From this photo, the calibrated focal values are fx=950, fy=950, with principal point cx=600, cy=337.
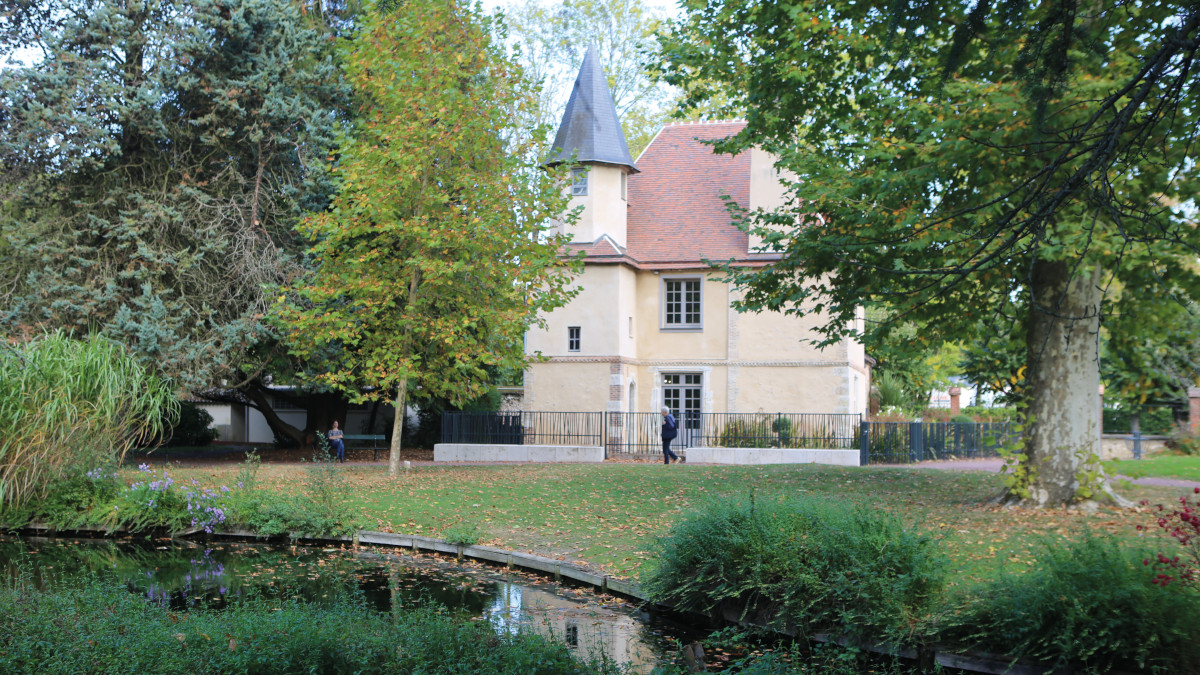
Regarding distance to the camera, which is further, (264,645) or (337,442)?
(337,442)

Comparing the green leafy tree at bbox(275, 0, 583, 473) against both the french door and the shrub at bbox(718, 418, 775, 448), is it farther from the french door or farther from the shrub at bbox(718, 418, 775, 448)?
the french door

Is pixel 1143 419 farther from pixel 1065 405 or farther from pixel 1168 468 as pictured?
pixel 1065 405

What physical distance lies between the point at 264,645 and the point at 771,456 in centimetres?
1991

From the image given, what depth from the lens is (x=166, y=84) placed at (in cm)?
2262

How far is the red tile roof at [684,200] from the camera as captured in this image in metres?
30.9

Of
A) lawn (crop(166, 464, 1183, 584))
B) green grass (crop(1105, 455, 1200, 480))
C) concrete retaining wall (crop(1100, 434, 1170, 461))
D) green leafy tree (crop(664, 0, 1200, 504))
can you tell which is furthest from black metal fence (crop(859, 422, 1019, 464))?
green leafy tree (crop(664, 0, 1200, 504))

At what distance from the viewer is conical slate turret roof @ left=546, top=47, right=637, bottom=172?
30.1 meters

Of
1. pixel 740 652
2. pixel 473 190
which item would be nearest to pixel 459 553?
pixel 740 652

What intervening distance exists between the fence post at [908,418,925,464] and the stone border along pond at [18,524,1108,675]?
637 inches

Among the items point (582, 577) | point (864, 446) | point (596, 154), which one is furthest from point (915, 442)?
point (582, 577)

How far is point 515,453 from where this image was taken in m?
26.4

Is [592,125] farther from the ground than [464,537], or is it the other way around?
[592,125]

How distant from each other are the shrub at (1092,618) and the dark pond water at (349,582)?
2.67 metres

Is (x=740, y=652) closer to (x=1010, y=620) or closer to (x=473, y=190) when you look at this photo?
(x=1010, y=620)
